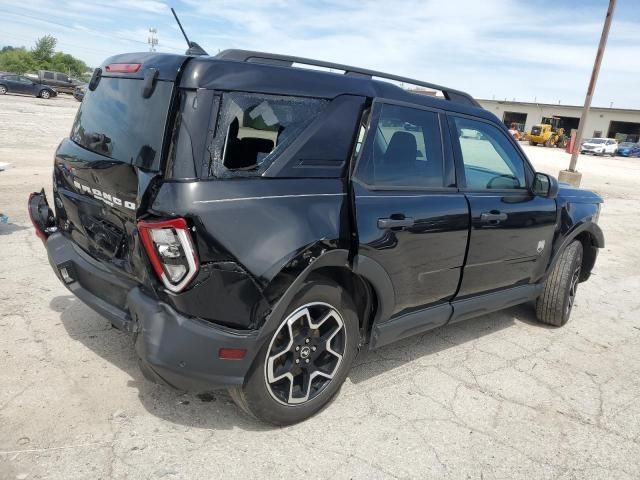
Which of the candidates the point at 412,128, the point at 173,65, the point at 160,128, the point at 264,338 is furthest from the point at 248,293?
the point at 412,128

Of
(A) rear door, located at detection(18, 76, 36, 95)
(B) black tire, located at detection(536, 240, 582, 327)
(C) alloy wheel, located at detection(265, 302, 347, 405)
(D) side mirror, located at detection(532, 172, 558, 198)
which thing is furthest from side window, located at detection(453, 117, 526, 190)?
(A) rear door, located at detection(18, 76, 36, 95)

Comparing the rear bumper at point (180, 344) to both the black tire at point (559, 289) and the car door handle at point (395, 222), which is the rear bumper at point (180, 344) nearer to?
the car door handle at point (395, 222)

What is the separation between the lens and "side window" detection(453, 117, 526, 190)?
141 inches

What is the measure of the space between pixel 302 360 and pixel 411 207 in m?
1.09

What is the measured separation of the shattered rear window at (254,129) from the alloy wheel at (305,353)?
79cm

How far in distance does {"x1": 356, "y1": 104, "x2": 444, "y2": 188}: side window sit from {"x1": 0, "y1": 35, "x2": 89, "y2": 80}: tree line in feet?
273

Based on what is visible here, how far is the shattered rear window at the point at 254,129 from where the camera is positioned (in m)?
2.38

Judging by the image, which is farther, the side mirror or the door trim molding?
the side mirror

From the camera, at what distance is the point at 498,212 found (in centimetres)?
366

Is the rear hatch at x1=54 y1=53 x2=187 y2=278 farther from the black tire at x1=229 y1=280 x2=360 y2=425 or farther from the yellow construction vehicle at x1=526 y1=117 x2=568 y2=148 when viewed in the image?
the yellow construction vehicle at x1=526 y1=117 x2=568 y2=148

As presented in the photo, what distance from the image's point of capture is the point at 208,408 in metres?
2.94

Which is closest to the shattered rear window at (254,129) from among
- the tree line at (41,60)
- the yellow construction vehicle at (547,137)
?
the yellow construction vehicle at (547,137)

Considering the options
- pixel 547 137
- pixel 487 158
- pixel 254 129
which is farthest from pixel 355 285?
pixel 547 137

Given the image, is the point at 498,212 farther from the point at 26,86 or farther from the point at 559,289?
the point at 26,86
